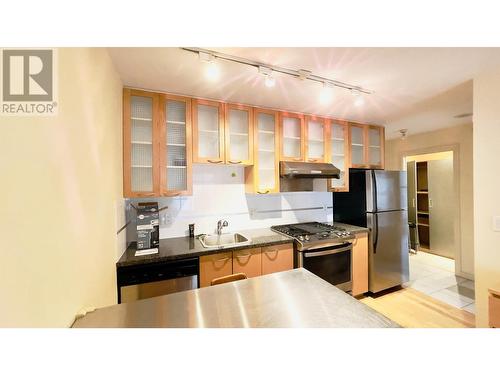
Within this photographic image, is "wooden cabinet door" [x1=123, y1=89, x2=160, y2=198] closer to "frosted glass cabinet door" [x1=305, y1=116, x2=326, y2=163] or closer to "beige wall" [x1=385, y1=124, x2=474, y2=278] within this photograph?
"frosted glass cabinet door" [x1=305, y1=116, x2=326, y2=163]

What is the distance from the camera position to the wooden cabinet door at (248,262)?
1.85m

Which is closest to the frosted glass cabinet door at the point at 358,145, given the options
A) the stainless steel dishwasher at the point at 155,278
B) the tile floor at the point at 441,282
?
the tile floor at the point at 441,282

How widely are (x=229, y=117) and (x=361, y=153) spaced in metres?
1.94

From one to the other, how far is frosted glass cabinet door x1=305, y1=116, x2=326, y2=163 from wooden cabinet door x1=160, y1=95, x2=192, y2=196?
144 cm

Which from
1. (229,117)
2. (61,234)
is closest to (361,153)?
(229,117)

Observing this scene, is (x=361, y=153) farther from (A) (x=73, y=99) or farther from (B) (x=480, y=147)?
(A) (x=73, y=99)

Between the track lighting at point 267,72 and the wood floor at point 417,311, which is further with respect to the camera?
the wood floor at point 417,311

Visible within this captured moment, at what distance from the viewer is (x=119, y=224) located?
64.0 inches

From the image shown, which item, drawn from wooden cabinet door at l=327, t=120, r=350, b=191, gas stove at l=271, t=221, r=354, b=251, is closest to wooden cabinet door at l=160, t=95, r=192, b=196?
gas stove at l=271, t=221, r=354, b=251

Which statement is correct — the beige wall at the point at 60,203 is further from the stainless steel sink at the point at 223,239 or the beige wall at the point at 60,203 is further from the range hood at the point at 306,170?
the range hood at the point at 306,170

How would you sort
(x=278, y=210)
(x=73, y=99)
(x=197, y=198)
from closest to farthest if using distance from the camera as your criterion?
1. (x=73, y=99)
2. (x=197, y=198)
3. (x=278, y=210)

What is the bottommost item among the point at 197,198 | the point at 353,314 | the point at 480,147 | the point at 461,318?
the point at 461,318

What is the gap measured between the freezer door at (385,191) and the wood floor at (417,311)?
109 centimetres

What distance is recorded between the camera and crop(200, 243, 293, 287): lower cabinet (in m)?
1.76
